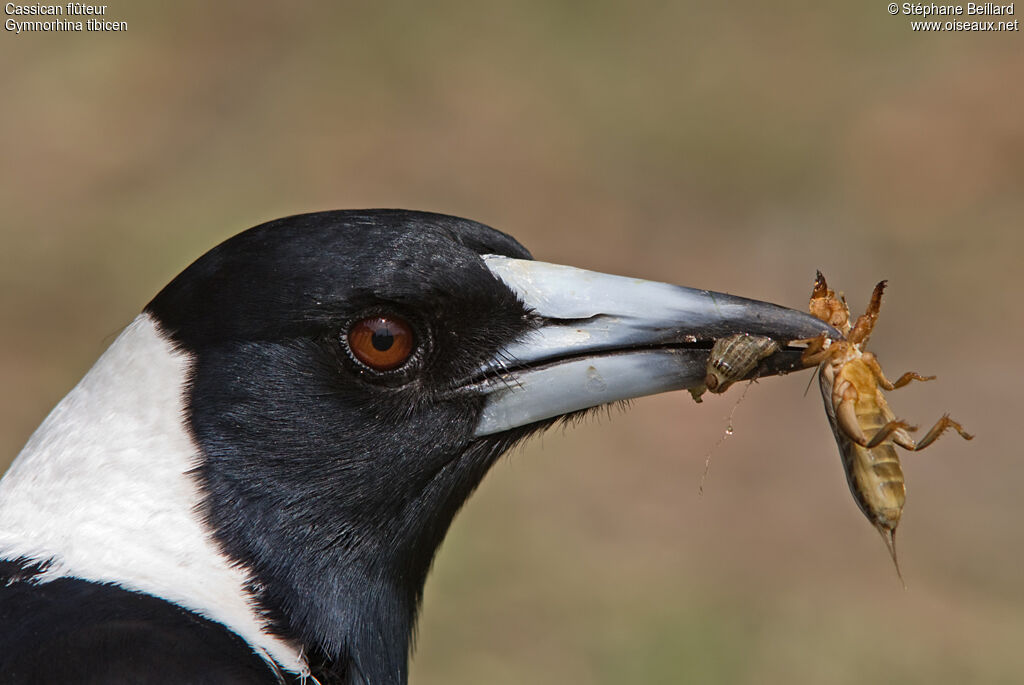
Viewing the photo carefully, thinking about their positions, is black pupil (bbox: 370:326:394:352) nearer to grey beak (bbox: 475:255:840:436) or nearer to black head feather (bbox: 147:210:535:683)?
black head feather (bbox: 147:210:535:683)

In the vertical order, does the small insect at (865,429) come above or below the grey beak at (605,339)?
below

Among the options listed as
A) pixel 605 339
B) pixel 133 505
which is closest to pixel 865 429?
pixel 605 339

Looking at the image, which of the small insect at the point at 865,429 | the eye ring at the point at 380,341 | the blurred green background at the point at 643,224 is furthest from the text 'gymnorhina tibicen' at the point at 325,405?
the blurred green background at the point at 643,224

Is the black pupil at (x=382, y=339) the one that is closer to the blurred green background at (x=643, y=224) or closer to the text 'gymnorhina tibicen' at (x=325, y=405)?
the text 'gymnorhina tibicen' at (x=325, y=405)

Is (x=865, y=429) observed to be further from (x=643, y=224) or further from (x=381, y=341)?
(x=643, y=224)

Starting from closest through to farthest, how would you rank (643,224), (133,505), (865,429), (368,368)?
(133,505) → (368,368) → (865,429) → (643,224)

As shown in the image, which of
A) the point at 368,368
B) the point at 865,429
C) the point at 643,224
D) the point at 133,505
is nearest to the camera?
the point at 133,505

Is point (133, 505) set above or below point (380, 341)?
below
